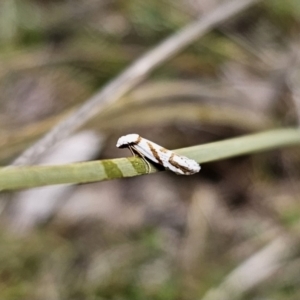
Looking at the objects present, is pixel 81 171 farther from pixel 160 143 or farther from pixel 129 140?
pixel 160 143

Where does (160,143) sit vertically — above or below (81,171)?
above

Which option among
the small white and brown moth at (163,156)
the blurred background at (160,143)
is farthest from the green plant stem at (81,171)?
the blurred background at (160,143)

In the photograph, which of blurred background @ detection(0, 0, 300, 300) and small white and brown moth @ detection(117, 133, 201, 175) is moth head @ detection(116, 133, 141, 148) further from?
blurred background @ detection(0, 0, 300, 300)

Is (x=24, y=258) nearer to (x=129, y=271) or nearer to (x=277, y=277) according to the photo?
(x=129, y=271)

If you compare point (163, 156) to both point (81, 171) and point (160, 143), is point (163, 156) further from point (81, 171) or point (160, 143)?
point (160, 143)

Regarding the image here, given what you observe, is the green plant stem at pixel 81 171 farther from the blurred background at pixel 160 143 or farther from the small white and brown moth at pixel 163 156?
the blurred background at pixel 160 143

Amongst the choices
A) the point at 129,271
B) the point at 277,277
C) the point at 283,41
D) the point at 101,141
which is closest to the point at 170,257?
the point at 129,271

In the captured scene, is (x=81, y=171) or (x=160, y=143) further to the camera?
(x=160, y=143)

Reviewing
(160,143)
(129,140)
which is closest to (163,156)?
(129,140)
